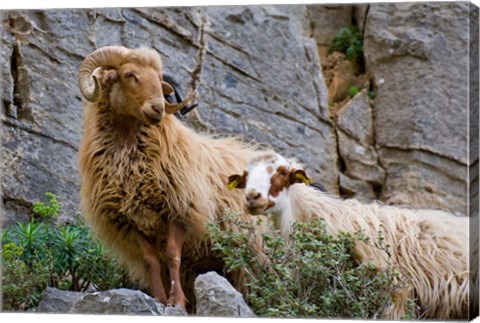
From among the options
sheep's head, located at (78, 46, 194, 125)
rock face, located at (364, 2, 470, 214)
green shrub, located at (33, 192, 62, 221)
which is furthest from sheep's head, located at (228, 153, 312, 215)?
green shrub, located at (33, 192, 62, 221)

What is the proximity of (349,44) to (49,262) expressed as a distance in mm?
2422

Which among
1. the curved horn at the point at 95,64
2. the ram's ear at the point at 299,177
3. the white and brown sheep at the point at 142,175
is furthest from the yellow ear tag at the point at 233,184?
the curved horn at the point at 95,64

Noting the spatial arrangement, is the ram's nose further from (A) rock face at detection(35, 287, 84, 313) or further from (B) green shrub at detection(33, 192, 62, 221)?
(B) green shrub at detection(33, 192, 62, 221)

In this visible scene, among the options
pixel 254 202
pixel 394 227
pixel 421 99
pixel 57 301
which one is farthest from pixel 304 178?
pixel 57 301

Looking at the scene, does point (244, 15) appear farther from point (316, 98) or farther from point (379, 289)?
point (379, 289)

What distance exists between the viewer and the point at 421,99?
745cm

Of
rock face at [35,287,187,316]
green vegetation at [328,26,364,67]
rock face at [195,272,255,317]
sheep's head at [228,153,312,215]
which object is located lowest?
rock face at [35,287,187,316]

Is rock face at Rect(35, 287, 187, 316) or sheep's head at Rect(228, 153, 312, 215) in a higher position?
sheep's head at Rect(228, 153, 312, 215)

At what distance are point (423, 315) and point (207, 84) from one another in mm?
2250

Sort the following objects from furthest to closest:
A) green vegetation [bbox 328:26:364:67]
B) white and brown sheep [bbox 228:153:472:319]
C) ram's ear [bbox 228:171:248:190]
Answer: green vegetation [bbox 328:26:364:67] → ram's ear [bbox 228:171:248:190] → white and brown sheep [bbox 228:153:472:319]

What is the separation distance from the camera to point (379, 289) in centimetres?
667

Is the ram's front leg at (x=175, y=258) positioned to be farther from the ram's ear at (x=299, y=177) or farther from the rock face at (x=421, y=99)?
the rock face at (x=421, y=99)

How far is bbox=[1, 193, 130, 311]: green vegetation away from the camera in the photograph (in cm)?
735

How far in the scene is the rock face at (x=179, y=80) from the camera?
777 centimetres
